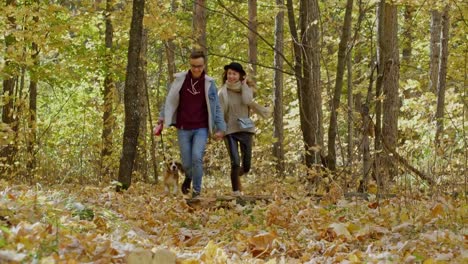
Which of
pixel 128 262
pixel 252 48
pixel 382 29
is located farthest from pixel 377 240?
pixel 252 48

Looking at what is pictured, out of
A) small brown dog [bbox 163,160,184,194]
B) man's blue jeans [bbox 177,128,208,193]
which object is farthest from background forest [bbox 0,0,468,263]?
man's blue jeans [bbox 177,128,208,193]

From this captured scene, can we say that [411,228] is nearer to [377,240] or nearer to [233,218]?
[377,240]

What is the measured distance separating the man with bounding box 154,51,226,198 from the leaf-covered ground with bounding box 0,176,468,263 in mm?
851

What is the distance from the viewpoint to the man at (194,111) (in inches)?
368

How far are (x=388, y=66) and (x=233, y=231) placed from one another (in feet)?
→ 12.1

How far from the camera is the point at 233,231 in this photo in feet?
21.8

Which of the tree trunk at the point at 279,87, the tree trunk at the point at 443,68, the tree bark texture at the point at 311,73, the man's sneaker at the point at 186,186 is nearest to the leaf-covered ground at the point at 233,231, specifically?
the man's sneaker at the point at 186,186

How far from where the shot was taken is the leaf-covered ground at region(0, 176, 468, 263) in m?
4.01

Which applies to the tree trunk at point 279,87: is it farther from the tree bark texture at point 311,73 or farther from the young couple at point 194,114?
the young couple at point 194,114

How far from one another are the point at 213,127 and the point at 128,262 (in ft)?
19.7

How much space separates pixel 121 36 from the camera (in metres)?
16.7

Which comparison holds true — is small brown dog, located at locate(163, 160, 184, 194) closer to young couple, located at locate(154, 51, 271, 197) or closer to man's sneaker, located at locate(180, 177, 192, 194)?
man's sneaker, located at locate(180, 177, 192, 194)

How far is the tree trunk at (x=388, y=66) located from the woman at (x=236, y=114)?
6.91 feet

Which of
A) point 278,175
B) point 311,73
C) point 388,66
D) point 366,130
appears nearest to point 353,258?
point 366,130
